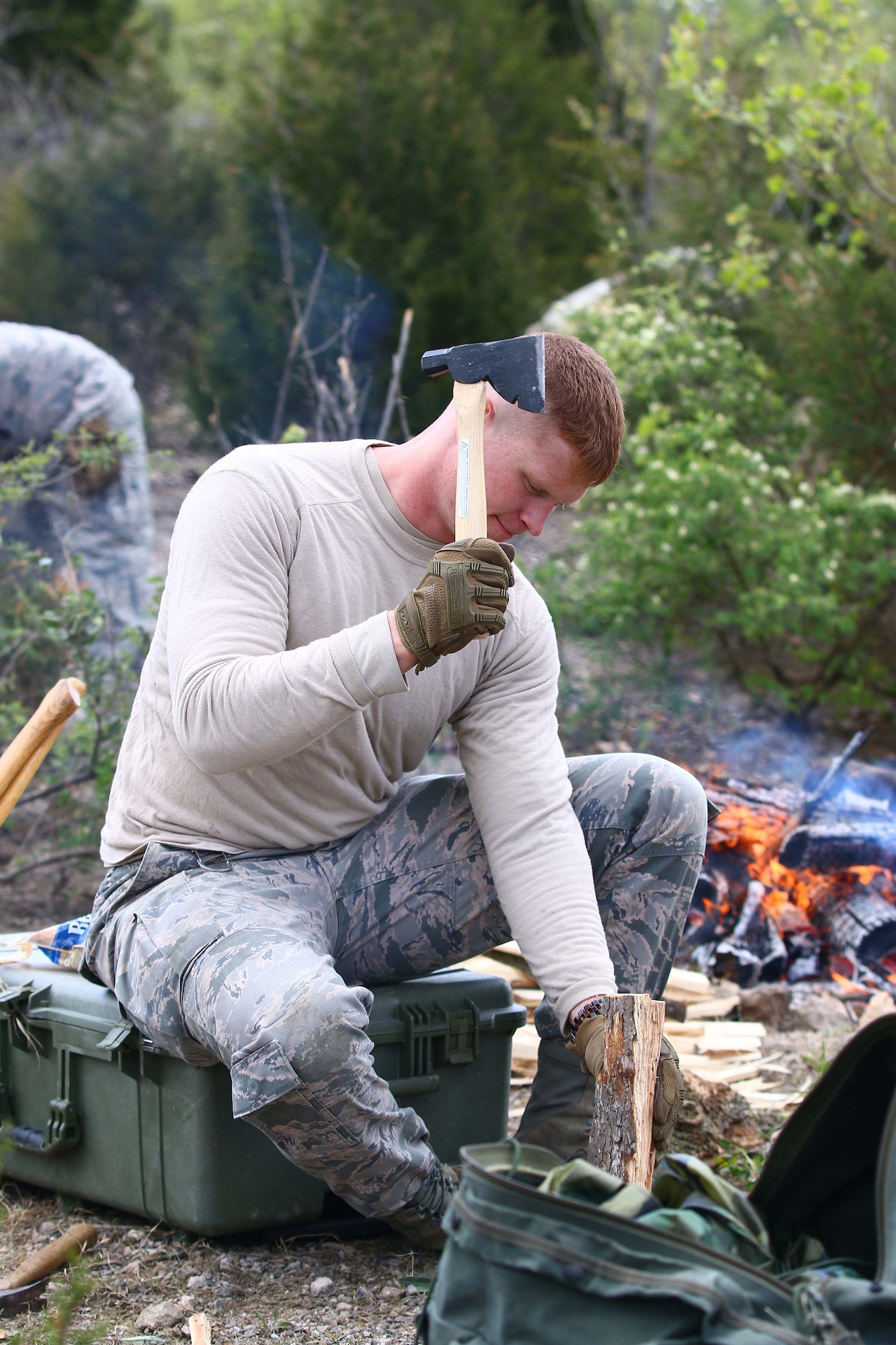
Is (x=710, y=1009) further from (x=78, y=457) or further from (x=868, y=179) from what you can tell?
(x=868, y=179)

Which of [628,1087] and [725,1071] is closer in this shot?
[628,1087]

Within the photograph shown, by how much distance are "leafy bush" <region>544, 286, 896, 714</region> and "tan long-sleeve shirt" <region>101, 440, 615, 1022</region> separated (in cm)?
326

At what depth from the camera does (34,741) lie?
9.25 ft

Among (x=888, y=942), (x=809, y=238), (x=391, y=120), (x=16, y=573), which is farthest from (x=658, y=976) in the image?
(x=391, y=120)

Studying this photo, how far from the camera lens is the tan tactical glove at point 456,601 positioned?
7.27ft

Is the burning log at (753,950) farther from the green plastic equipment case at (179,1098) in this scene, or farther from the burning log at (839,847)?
the green plastic equipment case at (179,1098)

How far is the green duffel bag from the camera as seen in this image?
4.40ft

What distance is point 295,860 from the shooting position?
2.65 metres

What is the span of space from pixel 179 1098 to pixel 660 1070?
92 cm

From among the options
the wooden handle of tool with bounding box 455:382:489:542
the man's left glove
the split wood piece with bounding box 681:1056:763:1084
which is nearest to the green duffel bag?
the man's left glove

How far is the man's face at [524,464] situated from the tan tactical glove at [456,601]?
0.29 metres

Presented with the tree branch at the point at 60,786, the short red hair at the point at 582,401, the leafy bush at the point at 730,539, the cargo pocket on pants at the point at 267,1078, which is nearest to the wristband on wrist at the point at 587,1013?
the cargo pocket on pants at the point at 267,1078

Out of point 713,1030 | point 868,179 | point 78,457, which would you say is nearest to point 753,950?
point 713,1030

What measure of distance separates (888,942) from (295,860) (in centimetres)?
239
